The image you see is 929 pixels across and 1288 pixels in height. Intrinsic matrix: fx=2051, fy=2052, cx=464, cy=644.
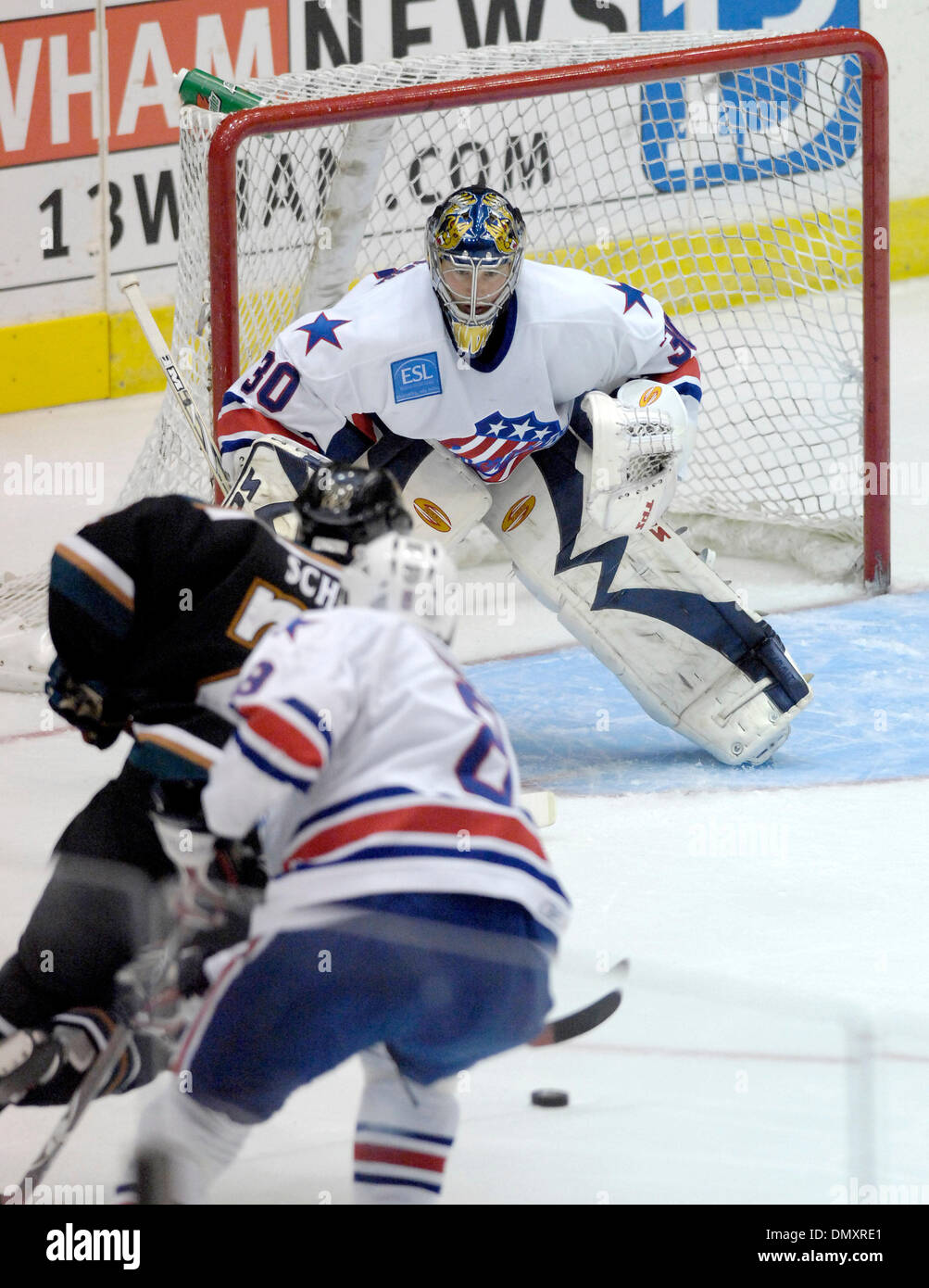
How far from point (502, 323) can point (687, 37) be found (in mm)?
1766

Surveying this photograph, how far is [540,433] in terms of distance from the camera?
366 centimetres

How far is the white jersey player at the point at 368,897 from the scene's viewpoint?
5.69ft

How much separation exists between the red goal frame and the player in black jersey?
223 centimetres

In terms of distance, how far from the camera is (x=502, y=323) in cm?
353

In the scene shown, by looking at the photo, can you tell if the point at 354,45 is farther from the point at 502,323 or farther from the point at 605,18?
the point at 502,323

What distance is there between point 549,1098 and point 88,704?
2.26ft

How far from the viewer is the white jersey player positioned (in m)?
1.73

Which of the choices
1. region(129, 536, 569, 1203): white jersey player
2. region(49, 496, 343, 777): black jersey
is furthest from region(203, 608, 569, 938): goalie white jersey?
region(49, 496, 343, 777): black jersey

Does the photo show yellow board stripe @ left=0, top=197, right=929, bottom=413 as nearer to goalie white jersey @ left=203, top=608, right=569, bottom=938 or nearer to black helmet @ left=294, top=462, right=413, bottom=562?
black helmet @ left=294, top=462, right=413, bottom=562

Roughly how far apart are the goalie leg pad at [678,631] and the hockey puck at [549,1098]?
6.69 ft

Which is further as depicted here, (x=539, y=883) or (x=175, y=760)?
(x=175, y=760)

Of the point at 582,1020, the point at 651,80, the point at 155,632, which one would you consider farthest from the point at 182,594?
the point at 651,80

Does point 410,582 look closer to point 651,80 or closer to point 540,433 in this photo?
point 540,433

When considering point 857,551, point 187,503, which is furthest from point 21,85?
point 187,503
